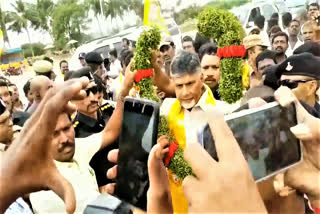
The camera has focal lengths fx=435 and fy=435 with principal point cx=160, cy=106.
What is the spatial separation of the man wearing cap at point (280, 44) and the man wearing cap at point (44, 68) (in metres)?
0.86

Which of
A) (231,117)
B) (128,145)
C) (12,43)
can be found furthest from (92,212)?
(12,43)

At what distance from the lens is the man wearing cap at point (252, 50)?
5.10ft

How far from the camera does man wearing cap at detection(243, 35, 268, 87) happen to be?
155 cm

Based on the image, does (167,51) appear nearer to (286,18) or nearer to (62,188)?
(286,18)

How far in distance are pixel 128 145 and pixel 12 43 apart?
665mm

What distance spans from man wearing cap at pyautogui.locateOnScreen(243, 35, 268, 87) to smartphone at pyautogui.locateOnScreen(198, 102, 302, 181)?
22cm

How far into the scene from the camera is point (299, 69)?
1.42 metres

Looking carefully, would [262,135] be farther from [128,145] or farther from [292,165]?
[128,145]

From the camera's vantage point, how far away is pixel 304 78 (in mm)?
1414

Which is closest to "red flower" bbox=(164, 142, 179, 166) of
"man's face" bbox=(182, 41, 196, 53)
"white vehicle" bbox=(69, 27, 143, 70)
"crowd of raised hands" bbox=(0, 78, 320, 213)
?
"crowd of raised hands" bbox=(0, 78, 320, 213)

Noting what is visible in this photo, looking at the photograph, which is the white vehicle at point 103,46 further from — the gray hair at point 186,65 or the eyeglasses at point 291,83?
the eyeglasses at point 291,83

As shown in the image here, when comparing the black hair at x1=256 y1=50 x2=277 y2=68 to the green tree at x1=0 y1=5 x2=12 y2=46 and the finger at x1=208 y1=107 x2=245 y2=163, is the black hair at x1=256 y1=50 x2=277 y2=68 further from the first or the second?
the green tree at x1=0 y1=5 x2=12 y2=46

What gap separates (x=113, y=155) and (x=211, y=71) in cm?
49

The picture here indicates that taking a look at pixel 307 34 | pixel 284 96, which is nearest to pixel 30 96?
pixel 284 96
